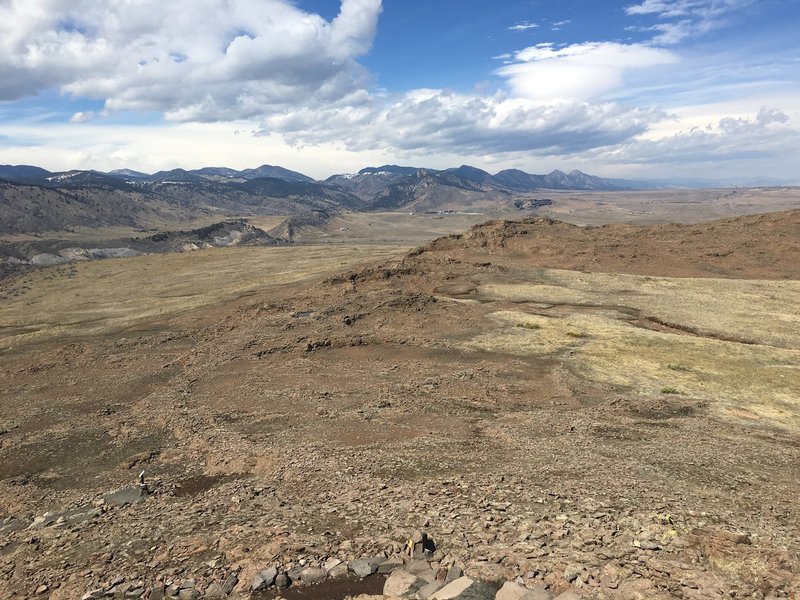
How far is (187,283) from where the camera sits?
3260 inches

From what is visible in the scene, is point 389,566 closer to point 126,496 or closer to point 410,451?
point 410,451

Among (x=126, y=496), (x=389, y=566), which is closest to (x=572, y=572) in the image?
(x=389, y=566)

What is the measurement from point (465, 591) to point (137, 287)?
8382cm

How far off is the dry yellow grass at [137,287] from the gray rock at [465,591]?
48.7m

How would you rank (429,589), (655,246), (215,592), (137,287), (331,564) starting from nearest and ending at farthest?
(429,589)
(215,592)
(331,564)
(137,287)
(655,246)

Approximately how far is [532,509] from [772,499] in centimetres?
822

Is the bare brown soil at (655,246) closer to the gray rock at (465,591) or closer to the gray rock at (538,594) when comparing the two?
the gray rock at (538,594)

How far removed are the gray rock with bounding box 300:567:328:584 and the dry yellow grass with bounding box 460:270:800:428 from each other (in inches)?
915

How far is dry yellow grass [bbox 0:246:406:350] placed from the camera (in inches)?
2184

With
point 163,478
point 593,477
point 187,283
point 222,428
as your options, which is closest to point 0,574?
point 163,478

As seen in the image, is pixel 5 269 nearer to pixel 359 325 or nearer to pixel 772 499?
pixel 359 325

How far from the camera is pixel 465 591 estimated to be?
37.3 ft

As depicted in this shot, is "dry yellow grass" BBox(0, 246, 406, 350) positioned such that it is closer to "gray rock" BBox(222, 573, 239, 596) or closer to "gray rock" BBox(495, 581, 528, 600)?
"gray rock" BBox(222, 573, 239, 596)

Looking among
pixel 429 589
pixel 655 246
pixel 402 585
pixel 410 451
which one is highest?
pixel 655 246
